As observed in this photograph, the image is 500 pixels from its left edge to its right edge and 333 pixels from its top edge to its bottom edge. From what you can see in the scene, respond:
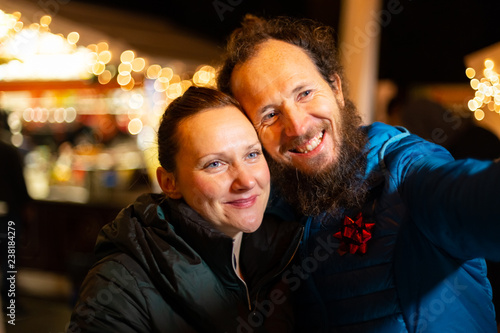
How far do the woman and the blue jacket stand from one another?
20 cm

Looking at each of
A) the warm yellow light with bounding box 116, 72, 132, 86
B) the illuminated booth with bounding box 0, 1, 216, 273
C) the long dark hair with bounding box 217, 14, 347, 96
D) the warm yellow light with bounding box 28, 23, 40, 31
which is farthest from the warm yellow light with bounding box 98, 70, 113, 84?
the long dark hair with bounding box 217, 14, 347, 96

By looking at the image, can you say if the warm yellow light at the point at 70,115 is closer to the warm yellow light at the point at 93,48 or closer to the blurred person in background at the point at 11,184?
the warm yellow light at the point at 93,48

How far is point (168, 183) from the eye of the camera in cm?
162

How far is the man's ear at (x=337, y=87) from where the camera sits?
175 centimetres

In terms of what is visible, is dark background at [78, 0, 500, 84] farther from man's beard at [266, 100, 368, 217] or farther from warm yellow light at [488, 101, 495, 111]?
man's beard at [266, 100, 368, 217]

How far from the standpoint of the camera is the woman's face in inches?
58.3

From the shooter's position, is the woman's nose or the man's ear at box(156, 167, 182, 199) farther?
the man's ear at box(156, 167, 182, 199)

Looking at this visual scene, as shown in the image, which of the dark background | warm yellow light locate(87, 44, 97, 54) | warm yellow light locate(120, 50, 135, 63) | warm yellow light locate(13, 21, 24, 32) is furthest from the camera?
the dark background

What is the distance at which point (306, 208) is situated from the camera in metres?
1.60

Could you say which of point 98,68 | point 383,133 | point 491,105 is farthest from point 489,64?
point 98,68

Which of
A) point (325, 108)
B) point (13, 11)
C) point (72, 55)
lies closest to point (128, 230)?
point (325, 108)

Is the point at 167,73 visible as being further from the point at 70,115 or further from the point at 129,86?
the point at 70,115

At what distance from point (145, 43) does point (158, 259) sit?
14.1ft

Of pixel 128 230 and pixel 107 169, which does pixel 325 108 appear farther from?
pixel 107 169
